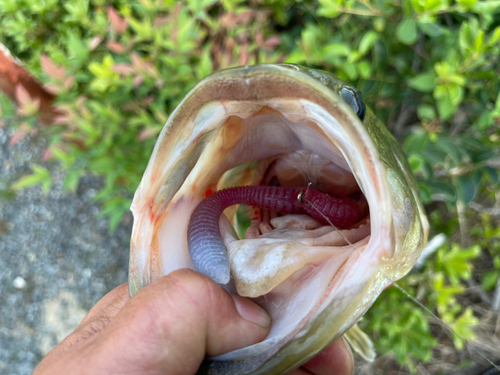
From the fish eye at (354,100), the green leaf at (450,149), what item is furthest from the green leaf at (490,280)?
the fish eye at (354,100)

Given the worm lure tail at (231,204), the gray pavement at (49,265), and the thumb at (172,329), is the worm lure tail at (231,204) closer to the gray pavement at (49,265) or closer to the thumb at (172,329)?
the thumb at (172,329)

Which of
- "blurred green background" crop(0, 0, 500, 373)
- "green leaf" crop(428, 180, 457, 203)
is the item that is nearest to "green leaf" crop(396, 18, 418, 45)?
"blurred green background" crop(0, 0, 500, 373)

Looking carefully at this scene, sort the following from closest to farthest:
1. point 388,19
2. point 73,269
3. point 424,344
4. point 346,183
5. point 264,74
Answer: point 264,74
point 346,183
point 388,19
point 424,344
point 73,269

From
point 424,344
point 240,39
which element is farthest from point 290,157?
point 424,344

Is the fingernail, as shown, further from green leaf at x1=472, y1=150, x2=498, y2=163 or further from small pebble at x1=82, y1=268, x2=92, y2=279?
small pebble at x1=82, y1=268, x2=92, y2=279

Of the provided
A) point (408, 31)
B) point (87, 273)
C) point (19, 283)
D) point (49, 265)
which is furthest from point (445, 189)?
point (19, 283)

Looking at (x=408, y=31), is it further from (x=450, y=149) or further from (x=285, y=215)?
(x=285, y=215)

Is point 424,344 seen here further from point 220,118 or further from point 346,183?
point 220,118
